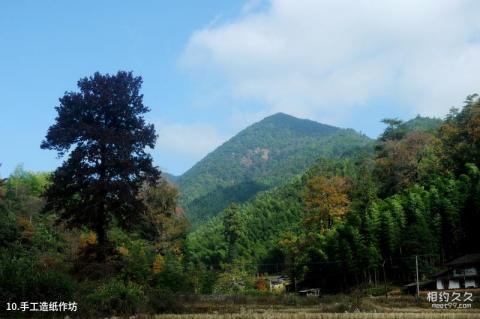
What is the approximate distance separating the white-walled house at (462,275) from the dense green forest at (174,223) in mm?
3975

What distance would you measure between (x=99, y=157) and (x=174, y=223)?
3547 centimetres

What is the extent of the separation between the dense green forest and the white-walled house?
3975mm

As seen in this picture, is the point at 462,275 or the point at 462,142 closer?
the point at 462,275

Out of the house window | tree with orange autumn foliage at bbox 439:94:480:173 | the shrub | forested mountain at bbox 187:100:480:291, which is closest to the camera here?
the shrub

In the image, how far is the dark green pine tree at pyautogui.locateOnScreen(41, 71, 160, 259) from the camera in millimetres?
24141

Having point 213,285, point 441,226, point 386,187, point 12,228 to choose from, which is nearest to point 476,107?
point 386,187

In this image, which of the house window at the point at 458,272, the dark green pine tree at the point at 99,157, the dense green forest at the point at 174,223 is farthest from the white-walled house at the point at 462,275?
the dark green pine tree at the point at 99,157

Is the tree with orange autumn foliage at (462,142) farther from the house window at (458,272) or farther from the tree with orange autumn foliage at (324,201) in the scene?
the house window at (458,272)

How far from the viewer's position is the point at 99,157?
2469 centimetres

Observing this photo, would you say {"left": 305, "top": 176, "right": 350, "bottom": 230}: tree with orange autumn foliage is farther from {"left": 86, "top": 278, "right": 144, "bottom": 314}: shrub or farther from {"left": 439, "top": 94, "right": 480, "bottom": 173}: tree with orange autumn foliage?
{"left": 86, "top": 278, "right": 144, "bottom": 314}: shrub

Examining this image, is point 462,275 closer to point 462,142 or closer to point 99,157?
point 462,142

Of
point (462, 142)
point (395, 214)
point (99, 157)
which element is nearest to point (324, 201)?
point (395, 214)

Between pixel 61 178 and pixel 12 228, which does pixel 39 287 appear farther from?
pixel 12 228

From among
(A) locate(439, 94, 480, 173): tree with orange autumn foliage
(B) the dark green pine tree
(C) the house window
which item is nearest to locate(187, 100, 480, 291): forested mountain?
(A) locate(439, 94, 480, 173): tree with orange autumn foliage
